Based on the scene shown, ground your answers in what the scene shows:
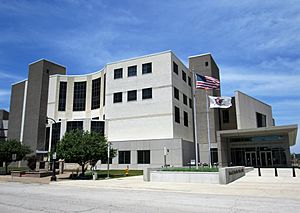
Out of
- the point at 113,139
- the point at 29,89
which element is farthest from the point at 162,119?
the point at 29,89

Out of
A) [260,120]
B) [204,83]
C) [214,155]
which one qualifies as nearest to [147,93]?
[214,155]

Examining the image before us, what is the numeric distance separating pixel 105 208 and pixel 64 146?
19.8 m

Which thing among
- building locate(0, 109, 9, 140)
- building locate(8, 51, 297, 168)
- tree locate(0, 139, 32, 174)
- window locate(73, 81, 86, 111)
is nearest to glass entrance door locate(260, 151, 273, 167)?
building locate(8, 51, 297, 168)

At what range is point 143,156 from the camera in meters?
44.5

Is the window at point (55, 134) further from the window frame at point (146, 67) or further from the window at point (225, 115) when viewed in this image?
the window at point (225, 115)

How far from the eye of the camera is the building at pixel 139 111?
44562 millimetres

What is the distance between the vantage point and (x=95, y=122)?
49.8m

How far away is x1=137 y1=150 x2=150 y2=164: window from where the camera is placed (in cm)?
4412

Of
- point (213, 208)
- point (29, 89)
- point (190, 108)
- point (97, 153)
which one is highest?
point (29, 89)

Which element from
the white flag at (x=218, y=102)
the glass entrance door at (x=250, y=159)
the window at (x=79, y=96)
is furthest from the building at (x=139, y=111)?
the white flag at (x=218, y=102)

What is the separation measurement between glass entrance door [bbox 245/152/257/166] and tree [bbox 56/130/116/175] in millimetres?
28553

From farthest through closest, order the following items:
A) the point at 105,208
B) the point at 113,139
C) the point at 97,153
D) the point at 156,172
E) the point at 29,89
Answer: the point at 29,89 < the point at 113,139 < the point at 97,153 < the point at 156,172 < the point at 105,208

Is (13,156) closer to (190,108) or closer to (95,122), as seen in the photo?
(95,122)

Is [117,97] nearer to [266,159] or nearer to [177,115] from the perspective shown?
[177,115]
